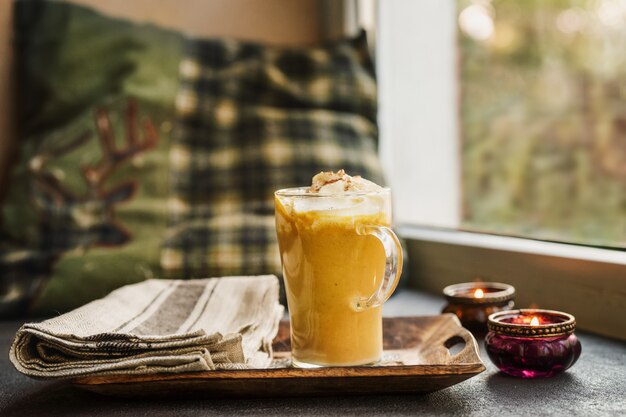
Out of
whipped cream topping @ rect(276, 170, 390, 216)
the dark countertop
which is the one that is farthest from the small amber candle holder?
whipped cream topping @ rect(276, 170, 390, 216)

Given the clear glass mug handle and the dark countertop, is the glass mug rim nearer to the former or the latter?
the clear glass mug handle

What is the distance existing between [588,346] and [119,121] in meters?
0.85

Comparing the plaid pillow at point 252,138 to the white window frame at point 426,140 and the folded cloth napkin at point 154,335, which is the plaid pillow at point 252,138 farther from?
the folded cloth napkin at point 154,335

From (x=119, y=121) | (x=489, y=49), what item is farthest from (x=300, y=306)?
(x=489, y=49)

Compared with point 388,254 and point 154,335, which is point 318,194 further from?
point 154,335

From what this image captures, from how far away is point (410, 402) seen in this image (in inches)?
25.8

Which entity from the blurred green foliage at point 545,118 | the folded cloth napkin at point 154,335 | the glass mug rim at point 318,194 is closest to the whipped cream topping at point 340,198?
the glass mug rim at point 318,194

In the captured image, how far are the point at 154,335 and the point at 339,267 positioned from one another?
0.19 metres

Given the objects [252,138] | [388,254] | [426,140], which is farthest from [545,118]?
[388,254]

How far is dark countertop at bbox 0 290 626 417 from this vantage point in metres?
0.63

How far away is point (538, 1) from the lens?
1.20 meters

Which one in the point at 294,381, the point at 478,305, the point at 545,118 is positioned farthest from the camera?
the point at 545,118

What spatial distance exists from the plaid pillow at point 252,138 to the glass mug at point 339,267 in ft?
1.48

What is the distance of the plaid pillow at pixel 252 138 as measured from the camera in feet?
3.94
